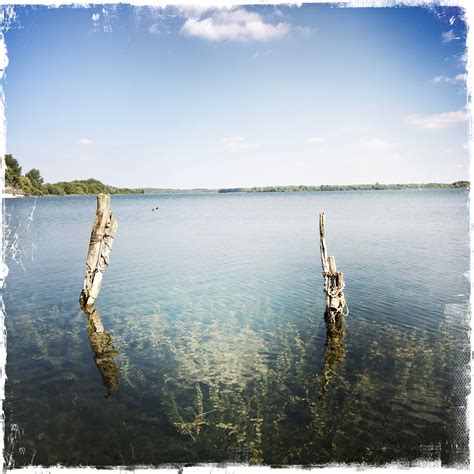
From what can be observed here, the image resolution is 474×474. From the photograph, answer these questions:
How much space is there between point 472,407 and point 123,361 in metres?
10.9

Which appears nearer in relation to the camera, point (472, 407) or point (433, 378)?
point (472, 407)

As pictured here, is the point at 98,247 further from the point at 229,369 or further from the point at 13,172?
the point at 13,172

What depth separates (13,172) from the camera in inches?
5226

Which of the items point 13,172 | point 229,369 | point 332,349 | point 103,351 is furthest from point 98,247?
point 13,172

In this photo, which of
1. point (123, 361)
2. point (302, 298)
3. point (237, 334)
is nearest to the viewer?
point (123, 361)

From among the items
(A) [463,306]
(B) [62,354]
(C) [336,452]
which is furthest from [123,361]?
(A) [463,306]

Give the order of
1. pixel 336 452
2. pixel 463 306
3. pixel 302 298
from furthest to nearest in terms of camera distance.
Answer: pixel 302 298 < pixel 463 306 < pixel 336 452

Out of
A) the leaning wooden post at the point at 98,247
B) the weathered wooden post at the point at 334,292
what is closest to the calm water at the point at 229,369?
the weathered wooden post at the point at 334,292

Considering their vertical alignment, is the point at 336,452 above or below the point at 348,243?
below

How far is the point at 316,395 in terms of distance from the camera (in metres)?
11.2

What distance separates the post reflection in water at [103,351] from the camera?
12.0 meters

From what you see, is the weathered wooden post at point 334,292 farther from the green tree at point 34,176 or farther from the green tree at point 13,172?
the green tree at point 34,176

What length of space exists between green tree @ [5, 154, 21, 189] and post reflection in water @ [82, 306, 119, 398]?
130020 mm

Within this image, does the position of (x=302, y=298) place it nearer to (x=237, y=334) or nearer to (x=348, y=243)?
(x=237, y=334)
